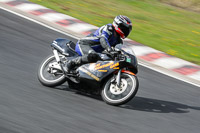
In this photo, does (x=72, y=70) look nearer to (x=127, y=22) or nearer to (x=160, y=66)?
(x=127, y=22)

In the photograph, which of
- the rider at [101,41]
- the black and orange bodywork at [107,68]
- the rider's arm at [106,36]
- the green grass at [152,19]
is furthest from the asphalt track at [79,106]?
the green grass at [152,19]

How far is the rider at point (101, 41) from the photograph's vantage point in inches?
270

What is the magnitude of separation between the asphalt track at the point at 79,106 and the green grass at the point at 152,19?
2774mm

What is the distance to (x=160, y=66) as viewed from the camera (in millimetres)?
10125

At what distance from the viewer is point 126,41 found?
456 inches

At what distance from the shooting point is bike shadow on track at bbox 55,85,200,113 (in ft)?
23.3

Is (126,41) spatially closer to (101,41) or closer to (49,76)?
(49,76)

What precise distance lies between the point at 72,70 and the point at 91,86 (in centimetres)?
51

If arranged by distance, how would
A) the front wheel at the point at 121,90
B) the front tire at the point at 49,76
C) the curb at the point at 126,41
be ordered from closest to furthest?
the front wheel at the point at 121,90 < the front tire at the point at 49,76 < the curb at the point at 126,41

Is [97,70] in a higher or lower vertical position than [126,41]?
higher

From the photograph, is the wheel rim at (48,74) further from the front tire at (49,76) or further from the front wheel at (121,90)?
the front wheel at (121,90)

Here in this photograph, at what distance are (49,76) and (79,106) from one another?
1232mm

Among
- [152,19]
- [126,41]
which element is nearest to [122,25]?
[126,41]

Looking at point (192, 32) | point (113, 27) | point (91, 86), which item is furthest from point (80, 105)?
point (192, 32)
